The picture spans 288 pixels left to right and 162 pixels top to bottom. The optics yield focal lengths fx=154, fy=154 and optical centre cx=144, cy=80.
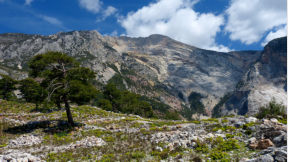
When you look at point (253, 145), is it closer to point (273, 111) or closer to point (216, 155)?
point (216, 155)

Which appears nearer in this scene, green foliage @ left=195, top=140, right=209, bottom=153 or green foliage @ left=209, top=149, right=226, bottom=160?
green foliage @ left=209, top=149, right=226, bottom=160

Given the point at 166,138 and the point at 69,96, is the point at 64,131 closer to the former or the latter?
the point at 69,96

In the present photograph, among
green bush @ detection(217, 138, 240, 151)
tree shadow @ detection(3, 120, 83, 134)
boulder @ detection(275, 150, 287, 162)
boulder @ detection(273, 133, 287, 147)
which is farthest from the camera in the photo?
tree shadow @ detection(3, 120, 83, 134)

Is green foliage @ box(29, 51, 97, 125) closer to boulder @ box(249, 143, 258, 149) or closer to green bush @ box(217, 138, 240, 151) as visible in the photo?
green bush @ box(217, 138, 240, 151)

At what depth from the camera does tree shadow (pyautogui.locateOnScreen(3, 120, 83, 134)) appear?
17822mm

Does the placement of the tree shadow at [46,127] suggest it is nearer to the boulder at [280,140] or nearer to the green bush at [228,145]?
the green bush at [228,145]

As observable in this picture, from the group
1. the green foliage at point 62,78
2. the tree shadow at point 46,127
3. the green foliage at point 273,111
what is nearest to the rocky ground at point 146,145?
the tree shadow at point 46,127

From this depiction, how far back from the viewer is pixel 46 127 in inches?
775

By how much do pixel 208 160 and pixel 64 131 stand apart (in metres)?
16.3

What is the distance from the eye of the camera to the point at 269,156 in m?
7.12

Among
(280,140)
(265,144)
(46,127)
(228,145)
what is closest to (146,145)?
(228,145)

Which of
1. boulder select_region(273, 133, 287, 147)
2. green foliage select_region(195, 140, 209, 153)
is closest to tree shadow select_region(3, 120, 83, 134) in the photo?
green foliage select_region(195, 140, 209, 153)

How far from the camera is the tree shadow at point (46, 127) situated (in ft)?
58.5

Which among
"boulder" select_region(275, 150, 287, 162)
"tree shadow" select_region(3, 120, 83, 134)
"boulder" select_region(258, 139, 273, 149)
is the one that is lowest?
"tree shadow" select_region(3, 120, 83, 134)
